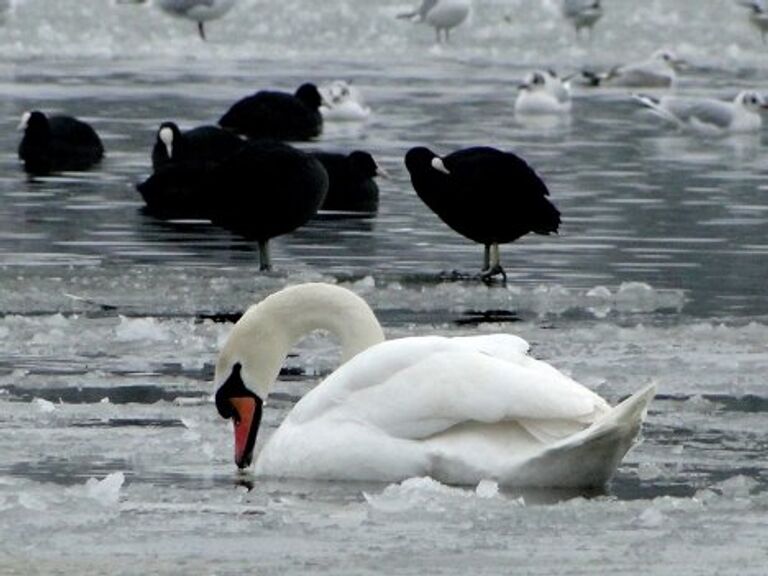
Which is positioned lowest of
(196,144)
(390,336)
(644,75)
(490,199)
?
(644,75)

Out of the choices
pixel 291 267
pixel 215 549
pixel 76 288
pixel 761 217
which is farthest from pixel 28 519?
pixel 761 217

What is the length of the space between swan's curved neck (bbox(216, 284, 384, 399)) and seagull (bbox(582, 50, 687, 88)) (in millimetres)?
26280

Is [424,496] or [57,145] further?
[57,145]

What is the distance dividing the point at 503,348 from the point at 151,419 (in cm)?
179

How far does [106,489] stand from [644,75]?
2769 centimetres

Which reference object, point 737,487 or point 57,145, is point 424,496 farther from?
point 57,145

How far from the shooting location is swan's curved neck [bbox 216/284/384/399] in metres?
8.12

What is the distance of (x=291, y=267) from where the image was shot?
15.0 m

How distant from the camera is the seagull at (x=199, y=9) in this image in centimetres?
4406

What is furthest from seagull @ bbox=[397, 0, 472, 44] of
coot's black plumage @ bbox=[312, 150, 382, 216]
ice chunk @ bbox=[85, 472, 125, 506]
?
ice chunk @ bbox=[85, 472, 125, 506]

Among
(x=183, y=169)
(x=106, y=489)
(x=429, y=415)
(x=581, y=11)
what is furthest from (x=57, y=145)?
(x=581, y=11)

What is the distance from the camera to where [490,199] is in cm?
1479

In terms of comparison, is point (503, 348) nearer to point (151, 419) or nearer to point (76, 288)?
point (151, 419)

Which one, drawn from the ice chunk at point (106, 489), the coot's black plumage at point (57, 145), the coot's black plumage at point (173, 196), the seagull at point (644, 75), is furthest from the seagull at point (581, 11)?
the ice chunk at point (106, 489)
